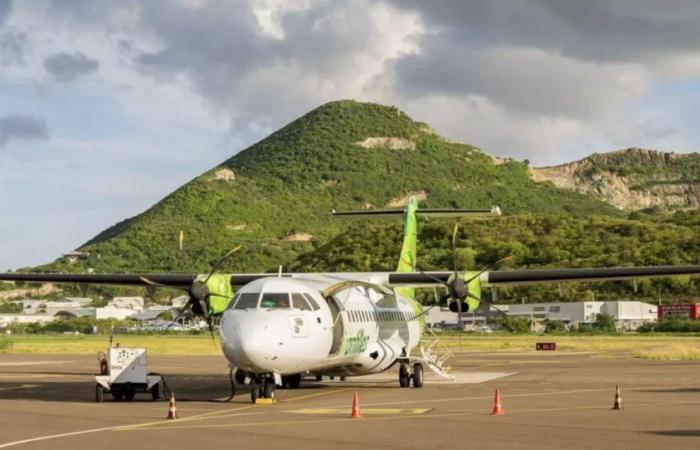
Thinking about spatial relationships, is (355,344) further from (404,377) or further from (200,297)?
(200,297)

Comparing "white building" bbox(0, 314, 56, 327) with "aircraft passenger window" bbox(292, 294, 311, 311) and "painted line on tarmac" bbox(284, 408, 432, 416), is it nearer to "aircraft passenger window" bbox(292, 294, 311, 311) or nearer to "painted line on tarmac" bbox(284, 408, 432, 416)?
"aircraft passenger window" bbox(292, 294, 311, 311)

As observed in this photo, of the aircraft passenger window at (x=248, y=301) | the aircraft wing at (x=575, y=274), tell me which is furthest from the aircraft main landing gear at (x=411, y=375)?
the aircraft passenger window at (x=248, y=301)

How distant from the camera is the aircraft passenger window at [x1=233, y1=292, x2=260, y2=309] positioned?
886 inches

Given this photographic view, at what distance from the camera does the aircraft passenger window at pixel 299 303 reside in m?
23.0

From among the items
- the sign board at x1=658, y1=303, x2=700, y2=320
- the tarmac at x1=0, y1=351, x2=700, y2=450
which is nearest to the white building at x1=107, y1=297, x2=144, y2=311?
the sign board at x1=658, y1=303, x2=700, y2=320

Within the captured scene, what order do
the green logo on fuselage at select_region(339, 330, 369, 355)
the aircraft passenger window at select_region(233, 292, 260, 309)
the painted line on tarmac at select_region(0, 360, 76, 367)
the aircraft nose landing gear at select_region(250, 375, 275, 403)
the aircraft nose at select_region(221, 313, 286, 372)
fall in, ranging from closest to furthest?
the aircraft nose at select_region(221, 313, 286, 372) → the aircraft passenger window at select_region(233, 292, 260, 309) → the aircraft nose landing gear at select_region(250, 375, 275, 403) → the green logo on fuselage at select_region(339, 330, 369, 355) → the painted line on tarmac at select_region(0, 360, 76, 367)

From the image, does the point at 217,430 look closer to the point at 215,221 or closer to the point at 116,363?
the point at 116,363

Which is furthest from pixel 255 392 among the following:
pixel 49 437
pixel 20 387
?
pixel 20 387

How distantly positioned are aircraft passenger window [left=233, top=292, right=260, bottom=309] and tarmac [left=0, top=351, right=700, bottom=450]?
2.09 m

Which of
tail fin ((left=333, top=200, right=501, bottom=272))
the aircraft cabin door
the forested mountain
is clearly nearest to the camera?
the aircraft cabin door

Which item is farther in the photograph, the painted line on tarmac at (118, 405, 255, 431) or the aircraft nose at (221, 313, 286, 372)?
the aircraft nose at (221, 313, 286, 372)

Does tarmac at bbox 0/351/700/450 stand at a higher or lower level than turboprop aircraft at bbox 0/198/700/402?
lower

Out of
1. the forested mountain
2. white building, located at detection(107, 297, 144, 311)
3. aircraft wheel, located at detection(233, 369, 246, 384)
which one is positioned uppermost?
the forested mountain

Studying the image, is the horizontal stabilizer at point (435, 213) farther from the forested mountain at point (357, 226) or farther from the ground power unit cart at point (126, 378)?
the forested mountain at point (357, 226)
